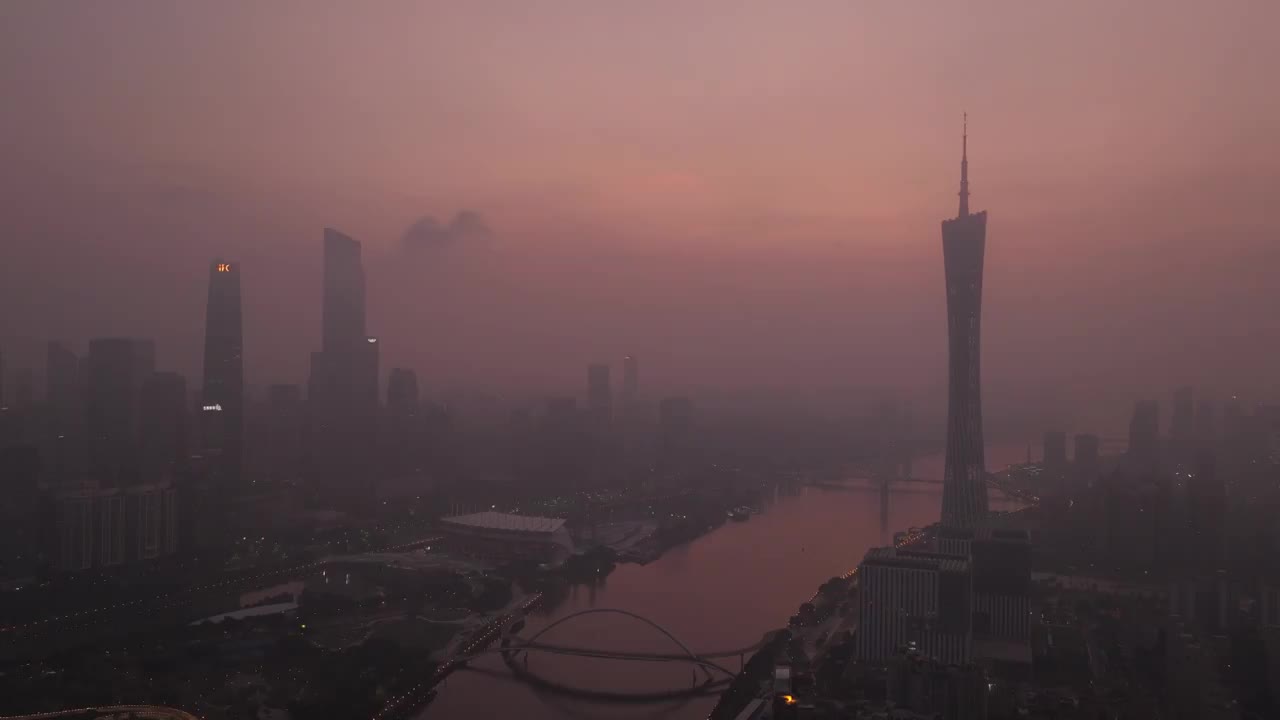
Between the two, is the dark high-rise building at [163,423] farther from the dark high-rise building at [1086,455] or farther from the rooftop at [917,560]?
the dark high-rise building at [1086,455]

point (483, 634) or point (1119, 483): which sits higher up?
point (1119, 483)

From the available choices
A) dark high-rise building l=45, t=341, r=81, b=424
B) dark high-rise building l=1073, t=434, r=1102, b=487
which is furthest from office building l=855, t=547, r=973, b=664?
dark high-rise building l=45, t=341, r=81, b=424

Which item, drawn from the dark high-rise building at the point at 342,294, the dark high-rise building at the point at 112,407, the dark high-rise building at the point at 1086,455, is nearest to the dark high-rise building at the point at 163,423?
the dark high-rise building at the point at 112,407

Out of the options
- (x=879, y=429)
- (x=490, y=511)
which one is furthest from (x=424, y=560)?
(x=879, y=429)

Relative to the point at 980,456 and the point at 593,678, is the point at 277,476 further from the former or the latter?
the point at 980,456

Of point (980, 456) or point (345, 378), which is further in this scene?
point (345, 378)
